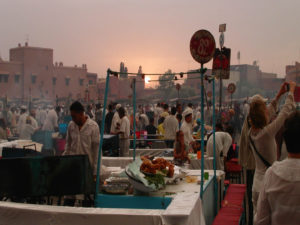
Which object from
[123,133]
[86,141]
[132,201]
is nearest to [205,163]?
[86,141]

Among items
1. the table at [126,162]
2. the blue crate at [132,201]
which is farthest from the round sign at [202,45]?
the table at [126,162]

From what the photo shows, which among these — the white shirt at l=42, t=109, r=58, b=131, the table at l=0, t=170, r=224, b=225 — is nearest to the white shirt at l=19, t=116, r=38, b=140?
the white shirt at l=42, t=109, r=58, b=131

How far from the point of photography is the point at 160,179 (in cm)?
603

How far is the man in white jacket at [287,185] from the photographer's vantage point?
2936 millimetres

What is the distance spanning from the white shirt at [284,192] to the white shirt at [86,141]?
13.4 ft

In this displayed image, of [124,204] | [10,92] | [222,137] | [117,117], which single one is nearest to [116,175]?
[124,204]

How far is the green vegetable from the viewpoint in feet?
19.2

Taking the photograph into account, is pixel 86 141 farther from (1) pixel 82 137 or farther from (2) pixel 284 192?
(2) pixel 284 192

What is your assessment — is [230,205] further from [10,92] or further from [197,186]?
[10,92]

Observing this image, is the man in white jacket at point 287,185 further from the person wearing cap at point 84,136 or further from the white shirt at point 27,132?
the white shirt at point 27,132

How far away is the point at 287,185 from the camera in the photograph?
9.63ft

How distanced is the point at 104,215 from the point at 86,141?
2.37m

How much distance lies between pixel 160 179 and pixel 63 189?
130cm

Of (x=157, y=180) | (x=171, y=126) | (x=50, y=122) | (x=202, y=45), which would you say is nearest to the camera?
(x=157, y=180)
